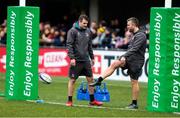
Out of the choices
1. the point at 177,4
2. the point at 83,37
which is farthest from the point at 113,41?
the point at 83,37

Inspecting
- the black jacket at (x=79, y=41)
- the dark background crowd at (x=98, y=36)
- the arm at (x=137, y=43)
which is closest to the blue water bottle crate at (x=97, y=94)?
the black jacket at (x=79, y=41)

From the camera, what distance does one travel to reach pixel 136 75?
16.6 meters

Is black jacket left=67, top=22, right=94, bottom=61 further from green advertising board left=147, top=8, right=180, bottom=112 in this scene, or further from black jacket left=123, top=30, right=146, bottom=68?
green advertising board left=147, top=8, right=180, bottom=112

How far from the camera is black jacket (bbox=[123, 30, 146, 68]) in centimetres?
1639

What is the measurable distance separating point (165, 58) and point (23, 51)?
3360 millimetres

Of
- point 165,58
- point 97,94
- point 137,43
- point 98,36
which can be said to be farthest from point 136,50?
point 98,36

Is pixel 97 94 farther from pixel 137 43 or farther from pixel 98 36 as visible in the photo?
pixel 98 36

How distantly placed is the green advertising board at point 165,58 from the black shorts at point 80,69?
1.67m

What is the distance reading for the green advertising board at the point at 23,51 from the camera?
17109mm

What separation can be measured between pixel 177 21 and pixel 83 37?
7.53 feet

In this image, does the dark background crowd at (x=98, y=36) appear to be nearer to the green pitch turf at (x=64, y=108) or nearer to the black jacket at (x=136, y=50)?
the green pitch turf at (x=64, y=108)

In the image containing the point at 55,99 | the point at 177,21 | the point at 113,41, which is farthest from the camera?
the point at 113,41

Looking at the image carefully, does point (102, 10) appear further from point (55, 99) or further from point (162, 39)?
point (162, 39)

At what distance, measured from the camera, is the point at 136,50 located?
53.7 feet
